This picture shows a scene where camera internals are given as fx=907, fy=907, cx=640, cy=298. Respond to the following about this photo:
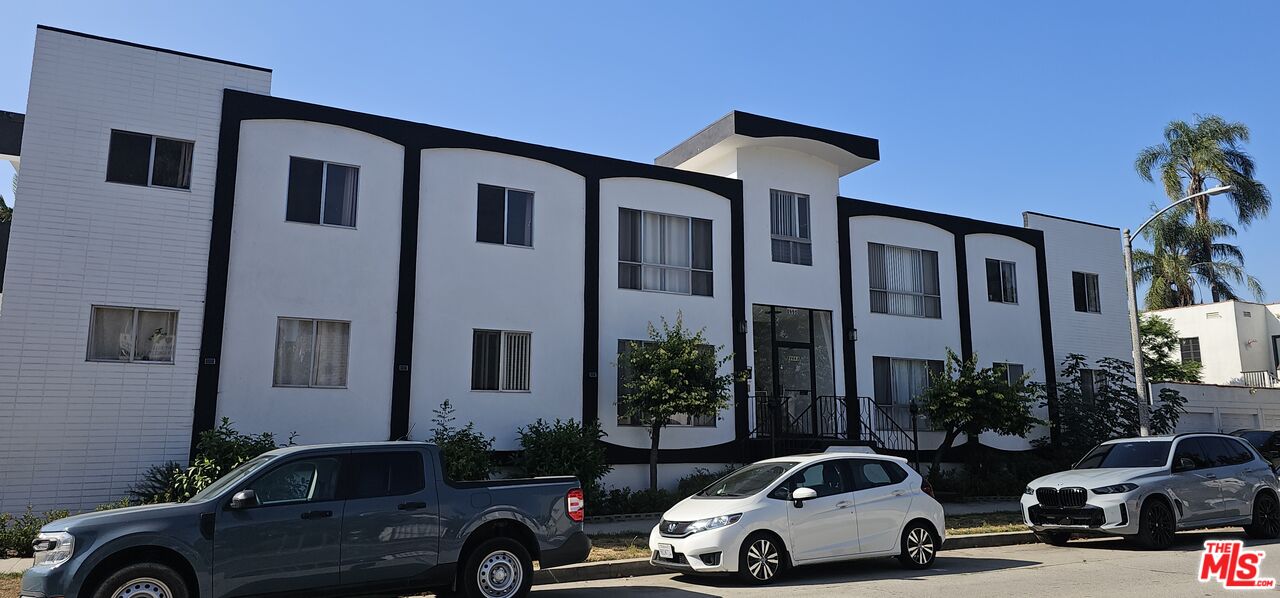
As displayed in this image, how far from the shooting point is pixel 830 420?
69.3 feet

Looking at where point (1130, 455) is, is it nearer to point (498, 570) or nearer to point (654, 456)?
point (654, 456)

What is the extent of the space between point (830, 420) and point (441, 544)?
13.9 meters

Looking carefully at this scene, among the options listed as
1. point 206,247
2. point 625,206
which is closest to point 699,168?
point 625,206

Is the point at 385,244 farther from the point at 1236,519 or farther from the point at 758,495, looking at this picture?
the point at 1236,519

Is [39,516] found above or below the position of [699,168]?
below

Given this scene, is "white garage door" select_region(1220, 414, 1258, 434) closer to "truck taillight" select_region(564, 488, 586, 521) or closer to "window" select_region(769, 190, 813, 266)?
"window" select_region(769, 190, 813, 266)

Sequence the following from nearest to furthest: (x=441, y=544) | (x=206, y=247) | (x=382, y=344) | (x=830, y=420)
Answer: (x=441, y=544), (x=206, y=247), (x=382, y=344), (x=830, y=420)

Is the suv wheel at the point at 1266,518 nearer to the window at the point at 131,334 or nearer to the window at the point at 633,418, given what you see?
the window at the point at 633,418

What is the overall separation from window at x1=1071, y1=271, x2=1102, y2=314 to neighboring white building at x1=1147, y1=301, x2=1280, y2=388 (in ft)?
58.0

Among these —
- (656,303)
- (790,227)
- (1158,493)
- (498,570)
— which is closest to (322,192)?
(656,303)

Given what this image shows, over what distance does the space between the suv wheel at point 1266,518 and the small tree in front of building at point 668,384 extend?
8877mm

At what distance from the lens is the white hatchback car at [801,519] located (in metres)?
10.7

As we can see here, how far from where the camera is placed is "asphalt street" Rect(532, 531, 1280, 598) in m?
9.96

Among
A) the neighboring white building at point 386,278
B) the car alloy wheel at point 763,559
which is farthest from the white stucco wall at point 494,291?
the car alloy wheel at point 763,559
